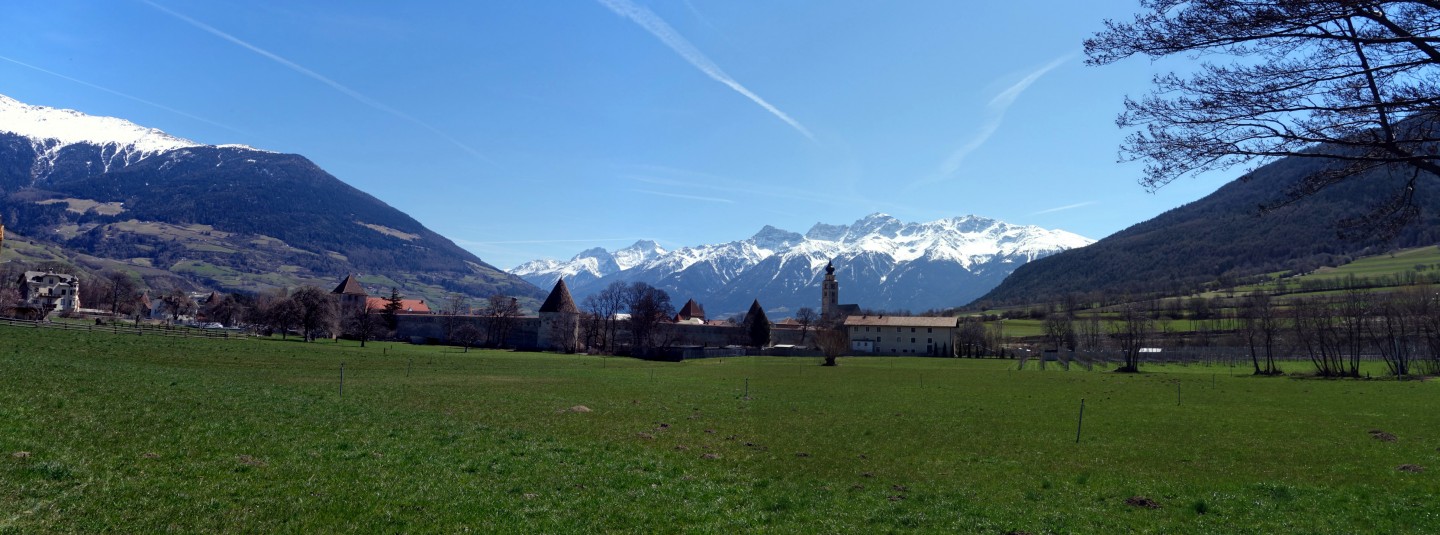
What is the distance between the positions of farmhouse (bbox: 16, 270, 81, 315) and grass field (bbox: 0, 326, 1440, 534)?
435 feet

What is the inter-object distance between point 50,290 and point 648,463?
16721cm

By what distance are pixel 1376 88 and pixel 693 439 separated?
51.7 ft

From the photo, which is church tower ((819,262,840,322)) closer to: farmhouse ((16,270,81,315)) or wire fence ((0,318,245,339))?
wire fence ((0,318,245,339))

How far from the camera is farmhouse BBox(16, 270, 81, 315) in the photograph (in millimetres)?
128625

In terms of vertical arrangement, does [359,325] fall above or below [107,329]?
above

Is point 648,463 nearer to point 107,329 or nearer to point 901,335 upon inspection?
point 107,329

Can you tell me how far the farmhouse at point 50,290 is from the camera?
129 metres

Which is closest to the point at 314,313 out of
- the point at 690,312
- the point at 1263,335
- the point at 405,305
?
the point at 405,305

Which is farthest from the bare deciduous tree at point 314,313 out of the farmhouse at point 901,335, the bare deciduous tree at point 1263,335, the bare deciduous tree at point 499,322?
the bare deciduous tree at point 1263,335

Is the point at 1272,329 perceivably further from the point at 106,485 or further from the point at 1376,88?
the point at 106,485

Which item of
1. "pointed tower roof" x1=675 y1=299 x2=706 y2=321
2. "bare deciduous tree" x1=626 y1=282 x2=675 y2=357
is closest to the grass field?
"bare deciduous tree" x1=626 y1=282 x2=675 y2=357

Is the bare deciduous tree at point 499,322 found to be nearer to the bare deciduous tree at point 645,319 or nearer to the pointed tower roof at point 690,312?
the bare deciduous tree at point 645,319

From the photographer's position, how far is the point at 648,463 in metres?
15.8

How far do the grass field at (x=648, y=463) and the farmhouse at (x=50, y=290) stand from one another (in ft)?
435
